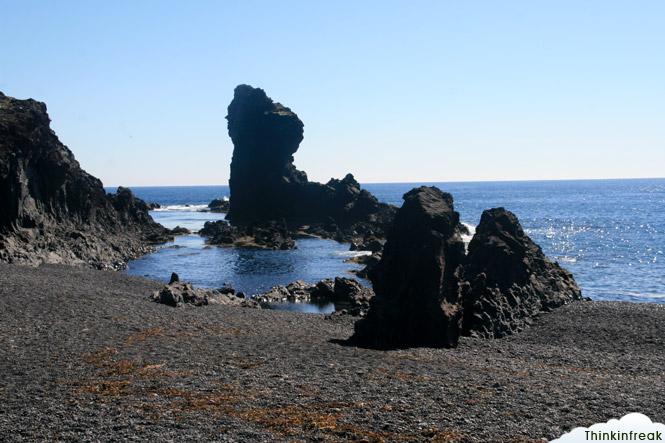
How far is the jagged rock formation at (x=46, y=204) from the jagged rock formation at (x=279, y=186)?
42.9 meters

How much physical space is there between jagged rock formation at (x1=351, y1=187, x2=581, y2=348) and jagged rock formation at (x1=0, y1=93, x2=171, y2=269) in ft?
132

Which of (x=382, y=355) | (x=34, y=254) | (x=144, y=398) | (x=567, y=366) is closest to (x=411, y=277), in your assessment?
(x=382, y=355)

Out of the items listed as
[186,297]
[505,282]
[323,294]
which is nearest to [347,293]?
[323,294]

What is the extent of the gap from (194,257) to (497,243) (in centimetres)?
5303

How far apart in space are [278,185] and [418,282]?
107061 mm

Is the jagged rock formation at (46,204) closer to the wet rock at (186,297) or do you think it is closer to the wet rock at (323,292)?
the wet rock at (186,297)

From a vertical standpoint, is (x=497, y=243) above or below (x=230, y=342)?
above

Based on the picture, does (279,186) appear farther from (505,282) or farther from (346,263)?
(505,282)

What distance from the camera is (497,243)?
4588cm

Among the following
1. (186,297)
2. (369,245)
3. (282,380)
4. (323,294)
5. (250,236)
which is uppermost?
(282,380)

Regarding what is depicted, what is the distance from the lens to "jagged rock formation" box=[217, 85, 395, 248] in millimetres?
125625

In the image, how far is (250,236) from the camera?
355 feet

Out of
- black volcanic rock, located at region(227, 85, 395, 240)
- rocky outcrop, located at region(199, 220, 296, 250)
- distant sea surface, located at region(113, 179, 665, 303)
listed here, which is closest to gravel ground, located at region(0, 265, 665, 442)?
distant sea surface, located at region(113, 179, 665, 303)

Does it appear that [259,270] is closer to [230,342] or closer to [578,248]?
[230,342]
